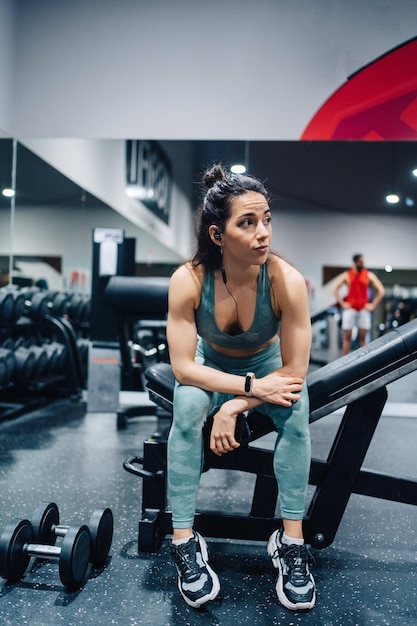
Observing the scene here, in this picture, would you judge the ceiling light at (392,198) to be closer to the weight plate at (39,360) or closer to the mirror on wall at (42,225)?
the mirror on wall at (42,225)

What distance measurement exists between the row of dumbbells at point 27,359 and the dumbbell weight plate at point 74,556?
2056 millimetres

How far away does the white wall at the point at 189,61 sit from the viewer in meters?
4.01

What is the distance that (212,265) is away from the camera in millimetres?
1605

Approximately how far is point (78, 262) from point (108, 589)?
4935 millimetres

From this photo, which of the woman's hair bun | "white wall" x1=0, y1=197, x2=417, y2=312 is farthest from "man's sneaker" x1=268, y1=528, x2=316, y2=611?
"white wall" x1=0, y1=197, x2=417, y2=312

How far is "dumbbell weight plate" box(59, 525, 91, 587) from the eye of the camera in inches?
54.7

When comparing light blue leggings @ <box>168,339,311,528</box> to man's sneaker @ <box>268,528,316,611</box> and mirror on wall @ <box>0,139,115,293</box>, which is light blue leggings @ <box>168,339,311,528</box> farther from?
mirror on wall @ <box>0,139,115,293</box>

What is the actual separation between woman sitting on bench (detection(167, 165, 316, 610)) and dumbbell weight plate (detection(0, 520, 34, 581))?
404 millimetres

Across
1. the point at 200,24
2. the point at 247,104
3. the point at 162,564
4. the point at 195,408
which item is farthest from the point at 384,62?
the point at 162,564

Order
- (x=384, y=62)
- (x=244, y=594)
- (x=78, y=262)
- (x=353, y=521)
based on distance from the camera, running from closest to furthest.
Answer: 1. (x=244, y=594)
2. (x=353, y=521)
3. (x=384, y=62)
4. (x=78, y=262)

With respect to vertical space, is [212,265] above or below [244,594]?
above

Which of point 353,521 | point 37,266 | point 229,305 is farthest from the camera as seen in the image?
point 37,266

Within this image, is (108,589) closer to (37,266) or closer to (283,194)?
(37,266)

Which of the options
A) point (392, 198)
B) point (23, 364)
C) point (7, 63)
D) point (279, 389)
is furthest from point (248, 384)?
point (392, 198)
